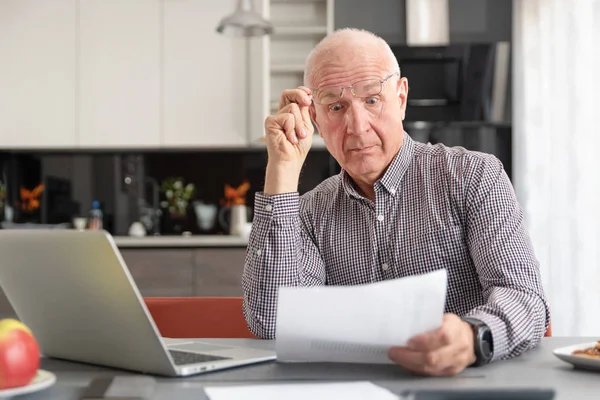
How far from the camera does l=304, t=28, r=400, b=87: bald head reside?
167 cm

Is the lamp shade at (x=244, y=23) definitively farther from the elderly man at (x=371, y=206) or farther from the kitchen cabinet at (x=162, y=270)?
the elderly man at (x=371, y=206)

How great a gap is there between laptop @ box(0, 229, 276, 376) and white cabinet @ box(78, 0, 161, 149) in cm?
298

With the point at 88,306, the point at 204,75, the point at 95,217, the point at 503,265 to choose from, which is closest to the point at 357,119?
the point at 503,265

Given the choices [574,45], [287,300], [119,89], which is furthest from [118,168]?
[287,300]

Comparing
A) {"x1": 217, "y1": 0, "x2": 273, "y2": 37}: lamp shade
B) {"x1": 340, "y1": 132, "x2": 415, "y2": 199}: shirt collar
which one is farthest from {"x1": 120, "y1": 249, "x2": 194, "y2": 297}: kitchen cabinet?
{"x1": 340, "y1": 132, "x2": 415, "y2": 199}: shirt collar

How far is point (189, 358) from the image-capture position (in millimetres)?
1119

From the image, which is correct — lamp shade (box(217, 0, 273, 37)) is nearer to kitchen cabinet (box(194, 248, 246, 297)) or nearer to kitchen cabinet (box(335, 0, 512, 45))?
kitchen cabinet (box(335, 0, 512, 45))

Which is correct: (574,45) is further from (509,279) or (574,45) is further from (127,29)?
(127,29)

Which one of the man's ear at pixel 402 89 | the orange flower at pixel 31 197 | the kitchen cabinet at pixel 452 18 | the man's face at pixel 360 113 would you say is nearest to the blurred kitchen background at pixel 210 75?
the kitchen cabinet at pixel 452 18

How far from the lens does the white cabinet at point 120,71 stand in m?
4.11

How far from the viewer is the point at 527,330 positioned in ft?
4.01

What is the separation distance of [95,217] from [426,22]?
2098 millimetres

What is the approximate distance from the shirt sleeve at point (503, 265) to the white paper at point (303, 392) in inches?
10.9

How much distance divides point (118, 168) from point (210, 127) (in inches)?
27.9
